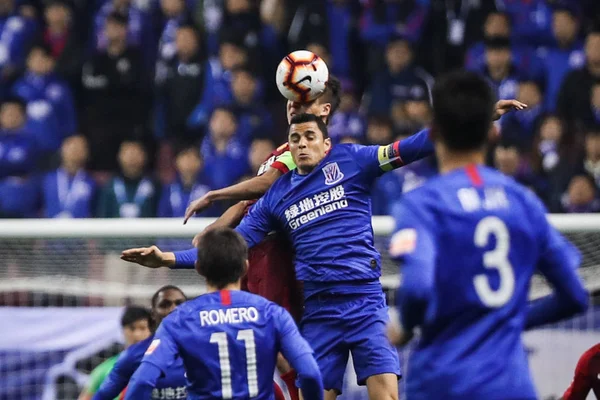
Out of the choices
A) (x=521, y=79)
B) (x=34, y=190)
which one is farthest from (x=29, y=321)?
(x=521, y=79)

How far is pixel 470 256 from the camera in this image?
3.83m

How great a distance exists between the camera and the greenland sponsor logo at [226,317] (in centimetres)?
493

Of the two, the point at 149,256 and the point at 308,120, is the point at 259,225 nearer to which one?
the point at 308,120

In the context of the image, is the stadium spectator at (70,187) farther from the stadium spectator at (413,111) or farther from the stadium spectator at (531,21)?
the stadium spectator at (531,21)

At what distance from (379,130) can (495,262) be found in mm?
6827

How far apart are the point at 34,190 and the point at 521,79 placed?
4542mm

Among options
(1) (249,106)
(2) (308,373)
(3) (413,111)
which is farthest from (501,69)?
(2) (308,373)

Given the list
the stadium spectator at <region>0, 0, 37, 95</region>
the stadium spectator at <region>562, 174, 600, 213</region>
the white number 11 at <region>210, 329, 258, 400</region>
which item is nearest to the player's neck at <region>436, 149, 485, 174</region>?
the white number 11 at <region>210, 329, 258, 400</region>

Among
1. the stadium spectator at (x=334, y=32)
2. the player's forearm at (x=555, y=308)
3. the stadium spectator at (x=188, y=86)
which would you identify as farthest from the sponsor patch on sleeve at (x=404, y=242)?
the stadium spectator at (x=188, y=86)

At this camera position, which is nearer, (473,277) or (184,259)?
(473,277)

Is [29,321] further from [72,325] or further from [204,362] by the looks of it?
[204,362]

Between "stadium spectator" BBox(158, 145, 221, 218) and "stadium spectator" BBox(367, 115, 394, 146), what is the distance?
4.86ft

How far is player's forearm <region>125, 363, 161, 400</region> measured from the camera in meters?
4.88

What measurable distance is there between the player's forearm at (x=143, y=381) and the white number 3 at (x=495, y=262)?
5.16ft
